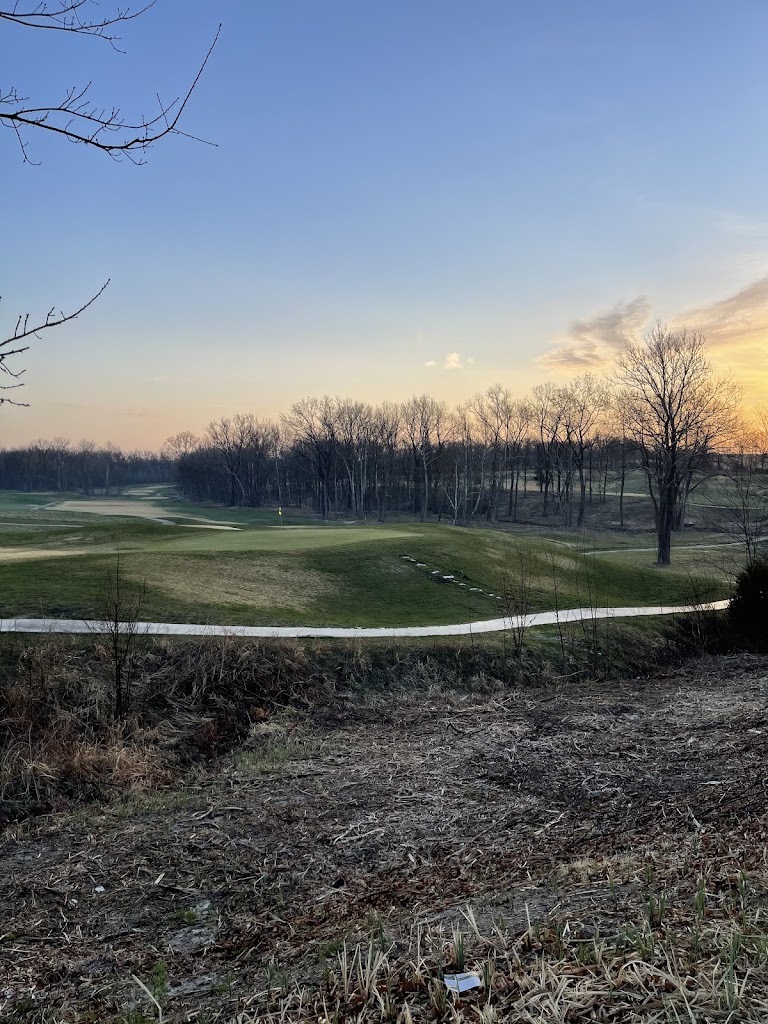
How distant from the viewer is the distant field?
61.1 feet

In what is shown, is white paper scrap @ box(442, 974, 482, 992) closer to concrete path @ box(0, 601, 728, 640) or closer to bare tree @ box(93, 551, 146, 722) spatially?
bare tree @ box(93, 551, 146, 722)

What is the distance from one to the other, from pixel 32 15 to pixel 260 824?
772 cm

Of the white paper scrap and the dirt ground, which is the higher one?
the white paper scrap

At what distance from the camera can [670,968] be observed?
Result: 3139mm

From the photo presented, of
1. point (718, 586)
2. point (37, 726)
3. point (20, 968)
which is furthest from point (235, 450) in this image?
point (20, 968)

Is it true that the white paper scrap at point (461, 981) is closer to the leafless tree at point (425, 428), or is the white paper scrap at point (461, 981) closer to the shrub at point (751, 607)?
the shrub at point (751, 607)

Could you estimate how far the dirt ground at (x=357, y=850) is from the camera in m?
4.69

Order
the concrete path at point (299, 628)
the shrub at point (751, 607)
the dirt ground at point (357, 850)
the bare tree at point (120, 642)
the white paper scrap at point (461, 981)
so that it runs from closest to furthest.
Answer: the white paper scrap at point (461, 981)
the dirt ground at point (357, 850)
the bare tree at point (120, 642)
the concrete path at point (299, 628)
the shrub at point (751, 607)

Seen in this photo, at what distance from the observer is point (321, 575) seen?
23891 mm

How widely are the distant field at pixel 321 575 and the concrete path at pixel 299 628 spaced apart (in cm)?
68

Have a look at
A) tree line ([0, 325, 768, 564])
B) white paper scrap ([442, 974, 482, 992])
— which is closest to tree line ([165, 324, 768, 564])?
tree line ([0, 325, 768, 564])

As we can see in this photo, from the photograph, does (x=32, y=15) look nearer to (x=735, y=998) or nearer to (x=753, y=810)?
(x=735, y=998)

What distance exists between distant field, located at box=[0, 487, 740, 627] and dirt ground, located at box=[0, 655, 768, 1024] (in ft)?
26.4

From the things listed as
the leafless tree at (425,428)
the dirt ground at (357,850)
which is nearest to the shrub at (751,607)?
the dirt ground at (357,850)
